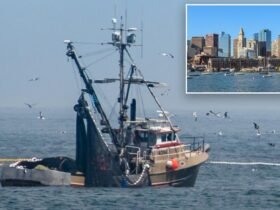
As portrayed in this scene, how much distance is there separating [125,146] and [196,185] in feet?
7.13

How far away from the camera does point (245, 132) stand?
50688 millimetres

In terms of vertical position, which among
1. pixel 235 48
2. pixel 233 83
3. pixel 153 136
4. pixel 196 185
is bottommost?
pixel 196 185

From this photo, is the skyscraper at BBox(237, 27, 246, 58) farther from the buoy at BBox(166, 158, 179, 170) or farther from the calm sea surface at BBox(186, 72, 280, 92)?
the buoy at BBox(166, 158, 179, 170)

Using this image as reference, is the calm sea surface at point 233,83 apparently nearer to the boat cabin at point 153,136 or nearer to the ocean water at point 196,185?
the boat cabin at point 153,136

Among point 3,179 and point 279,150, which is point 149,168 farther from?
point 279,150

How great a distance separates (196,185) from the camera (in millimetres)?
29172

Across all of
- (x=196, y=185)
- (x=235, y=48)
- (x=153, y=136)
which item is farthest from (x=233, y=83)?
(x=196, y=185)

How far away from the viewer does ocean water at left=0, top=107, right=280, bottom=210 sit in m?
25.6

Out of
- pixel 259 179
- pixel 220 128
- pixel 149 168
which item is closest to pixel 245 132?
pixel 220 128

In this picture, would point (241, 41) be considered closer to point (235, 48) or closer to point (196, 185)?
point (235, 48)

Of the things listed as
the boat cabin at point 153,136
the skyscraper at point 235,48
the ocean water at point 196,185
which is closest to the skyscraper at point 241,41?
the skyscraper at point 235,48

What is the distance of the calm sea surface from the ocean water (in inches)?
93.4

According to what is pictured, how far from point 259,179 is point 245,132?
19.9 metres

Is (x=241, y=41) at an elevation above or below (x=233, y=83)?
above
